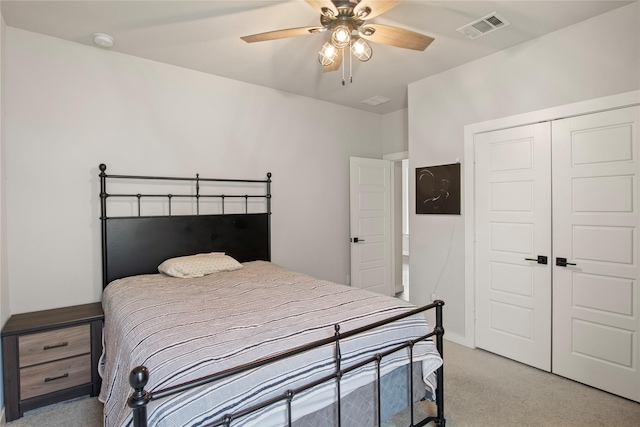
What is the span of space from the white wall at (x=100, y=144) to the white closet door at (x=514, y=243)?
2.02 metres

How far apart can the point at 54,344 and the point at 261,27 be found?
2.83 m

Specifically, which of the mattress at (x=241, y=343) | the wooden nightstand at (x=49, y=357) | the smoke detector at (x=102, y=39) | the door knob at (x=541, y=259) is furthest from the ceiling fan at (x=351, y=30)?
the wooden nightstand at (x=49, y=357)

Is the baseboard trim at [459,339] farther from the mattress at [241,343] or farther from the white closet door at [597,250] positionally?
the mattress at [241,343]

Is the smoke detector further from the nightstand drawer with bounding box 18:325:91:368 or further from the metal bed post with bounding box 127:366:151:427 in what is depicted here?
the metal bed post with bounding box 127:366:151:427

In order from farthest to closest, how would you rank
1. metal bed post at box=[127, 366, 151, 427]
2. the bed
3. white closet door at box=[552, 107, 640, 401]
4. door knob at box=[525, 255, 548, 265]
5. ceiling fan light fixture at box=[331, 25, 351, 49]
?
door knob at box=[525, 255, 548, 265] < white closet door at box=[552, 107, 640, 401] < ceiling fan light fixture at box=[331, 25, 351, 49] < the bed < metal bed post at box=[127, 366, 151, 427]

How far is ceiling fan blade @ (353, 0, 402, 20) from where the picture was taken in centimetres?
183

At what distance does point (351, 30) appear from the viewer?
6.78 feet

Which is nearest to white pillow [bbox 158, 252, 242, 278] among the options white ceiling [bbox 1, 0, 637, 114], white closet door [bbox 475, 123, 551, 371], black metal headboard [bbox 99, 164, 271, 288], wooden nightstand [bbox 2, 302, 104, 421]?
black metal headboard [bbox 99, 164, 271, 288]

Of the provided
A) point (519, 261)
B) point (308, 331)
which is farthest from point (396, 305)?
point (519, 261)

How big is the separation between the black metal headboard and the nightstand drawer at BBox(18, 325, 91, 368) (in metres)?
0.51

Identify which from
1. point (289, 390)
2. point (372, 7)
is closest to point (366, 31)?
point (372, 7)

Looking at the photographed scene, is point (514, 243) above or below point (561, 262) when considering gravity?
above

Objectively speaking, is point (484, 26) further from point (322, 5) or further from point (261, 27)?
point (261, 27)

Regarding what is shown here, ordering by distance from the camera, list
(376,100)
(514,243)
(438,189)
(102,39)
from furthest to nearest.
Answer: (376,100), (438,189), (514,243), (102,39)
